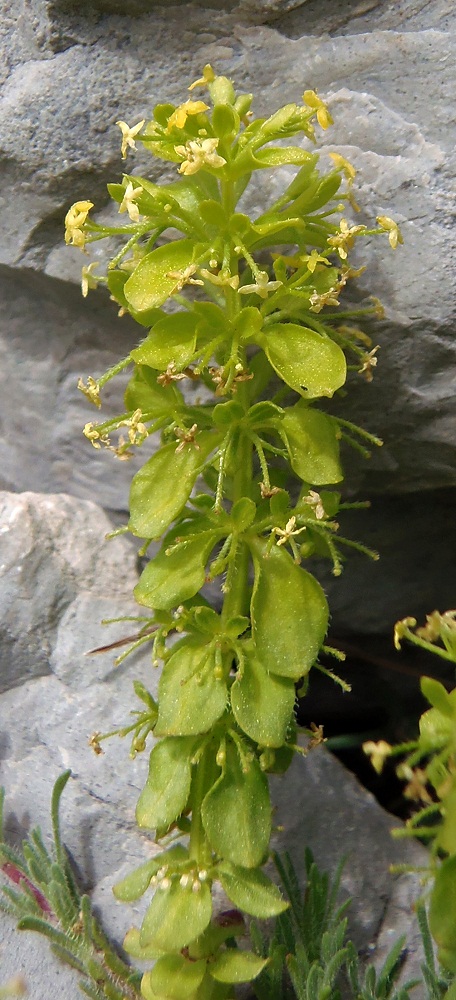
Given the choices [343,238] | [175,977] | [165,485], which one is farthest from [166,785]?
[343,238]

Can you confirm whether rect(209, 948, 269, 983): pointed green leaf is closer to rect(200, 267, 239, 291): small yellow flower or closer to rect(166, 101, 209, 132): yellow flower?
rect(200, 267, 239, 291): small yellow flower

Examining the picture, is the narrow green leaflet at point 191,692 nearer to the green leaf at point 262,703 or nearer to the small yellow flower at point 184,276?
the green leaf at point 262,703

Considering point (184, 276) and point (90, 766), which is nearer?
point (184, 276)

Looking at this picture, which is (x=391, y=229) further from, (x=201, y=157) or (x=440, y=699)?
(x=440, y=699)

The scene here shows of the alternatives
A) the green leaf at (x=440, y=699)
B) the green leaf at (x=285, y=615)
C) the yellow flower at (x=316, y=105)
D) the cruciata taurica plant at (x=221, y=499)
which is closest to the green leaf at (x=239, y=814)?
the cruciata taurica plant at (x=221, y=499)

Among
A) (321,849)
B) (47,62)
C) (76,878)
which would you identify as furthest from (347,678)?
(47,62)

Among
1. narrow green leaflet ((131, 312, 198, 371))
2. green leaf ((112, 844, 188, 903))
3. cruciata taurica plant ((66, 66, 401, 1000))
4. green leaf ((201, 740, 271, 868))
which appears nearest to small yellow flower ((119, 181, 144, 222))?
cruciata taurica plant ((66, 66, 401, 1000))
